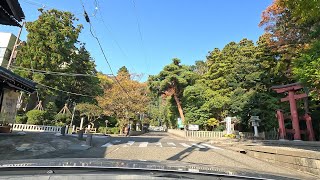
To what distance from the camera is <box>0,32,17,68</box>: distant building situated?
98.5 feet

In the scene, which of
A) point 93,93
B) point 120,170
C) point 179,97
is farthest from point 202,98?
point 120,170

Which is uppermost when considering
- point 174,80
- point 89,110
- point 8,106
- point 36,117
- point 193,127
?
point 174,80

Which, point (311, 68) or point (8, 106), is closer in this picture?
point (311, 68)

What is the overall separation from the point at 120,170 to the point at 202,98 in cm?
3490

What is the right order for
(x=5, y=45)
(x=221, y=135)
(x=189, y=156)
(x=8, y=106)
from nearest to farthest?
(x=189, y=156), (x=8, y=106), (x=5, y=45), (x=221, y=135)

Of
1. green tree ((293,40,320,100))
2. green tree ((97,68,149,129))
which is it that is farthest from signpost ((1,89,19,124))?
green tree ((97,68,149,129))

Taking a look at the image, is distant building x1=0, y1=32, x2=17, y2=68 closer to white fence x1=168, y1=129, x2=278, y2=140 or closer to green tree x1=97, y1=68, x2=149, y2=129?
green tree x1=97, y1=68, x2=149, y2=129

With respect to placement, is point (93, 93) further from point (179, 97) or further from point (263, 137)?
point (263, 137)

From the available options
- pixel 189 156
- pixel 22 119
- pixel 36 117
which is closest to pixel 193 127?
pixel 36 117

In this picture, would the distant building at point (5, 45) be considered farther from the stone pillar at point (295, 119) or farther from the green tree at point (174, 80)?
the stone pillar at point (295, 119)

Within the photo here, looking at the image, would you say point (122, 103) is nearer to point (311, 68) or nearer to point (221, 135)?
point (221, 135)

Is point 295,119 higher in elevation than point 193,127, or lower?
higher

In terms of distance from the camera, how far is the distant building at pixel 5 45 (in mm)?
30031

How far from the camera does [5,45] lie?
100.0ft
